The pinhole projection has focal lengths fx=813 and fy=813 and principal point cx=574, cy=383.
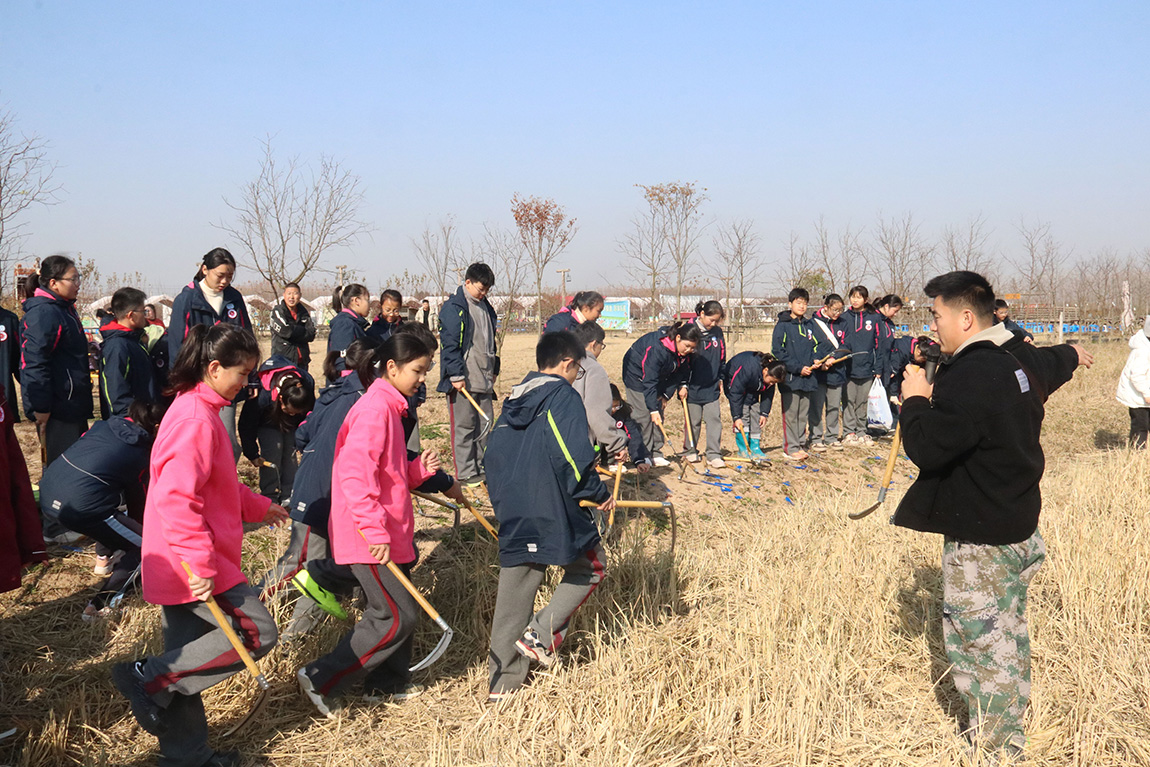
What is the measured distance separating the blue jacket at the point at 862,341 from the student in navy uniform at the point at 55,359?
8667mm

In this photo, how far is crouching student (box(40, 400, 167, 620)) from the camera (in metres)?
4.46

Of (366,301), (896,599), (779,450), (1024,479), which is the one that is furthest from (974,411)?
(779,450)

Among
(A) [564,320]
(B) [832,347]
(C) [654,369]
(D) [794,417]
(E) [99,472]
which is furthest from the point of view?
(B) [832,347]

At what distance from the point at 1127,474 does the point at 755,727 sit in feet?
18.3

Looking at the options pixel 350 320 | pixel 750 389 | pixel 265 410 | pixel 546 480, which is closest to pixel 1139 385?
pixel 750 389

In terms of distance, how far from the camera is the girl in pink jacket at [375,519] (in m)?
3.52

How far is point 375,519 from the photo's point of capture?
3.49 metres

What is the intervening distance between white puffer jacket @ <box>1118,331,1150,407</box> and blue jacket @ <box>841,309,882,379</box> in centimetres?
284

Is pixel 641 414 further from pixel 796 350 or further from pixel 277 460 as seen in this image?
pixel 277 460

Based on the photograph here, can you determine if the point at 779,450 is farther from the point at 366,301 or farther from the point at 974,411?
the point at 974,411

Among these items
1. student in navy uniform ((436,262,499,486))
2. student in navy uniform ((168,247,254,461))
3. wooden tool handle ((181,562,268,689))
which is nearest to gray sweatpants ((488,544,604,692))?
wooden tool handle ((181,562,268,689))

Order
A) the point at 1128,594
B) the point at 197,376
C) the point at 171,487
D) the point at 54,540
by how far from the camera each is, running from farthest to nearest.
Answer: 1. the point at 54,540
2. the point at 1128,594
3. the point at 197,376
4. the point at 171,487

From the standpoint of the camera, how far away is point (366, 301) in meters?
7.95

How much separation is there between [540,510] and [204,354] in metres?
1.56
